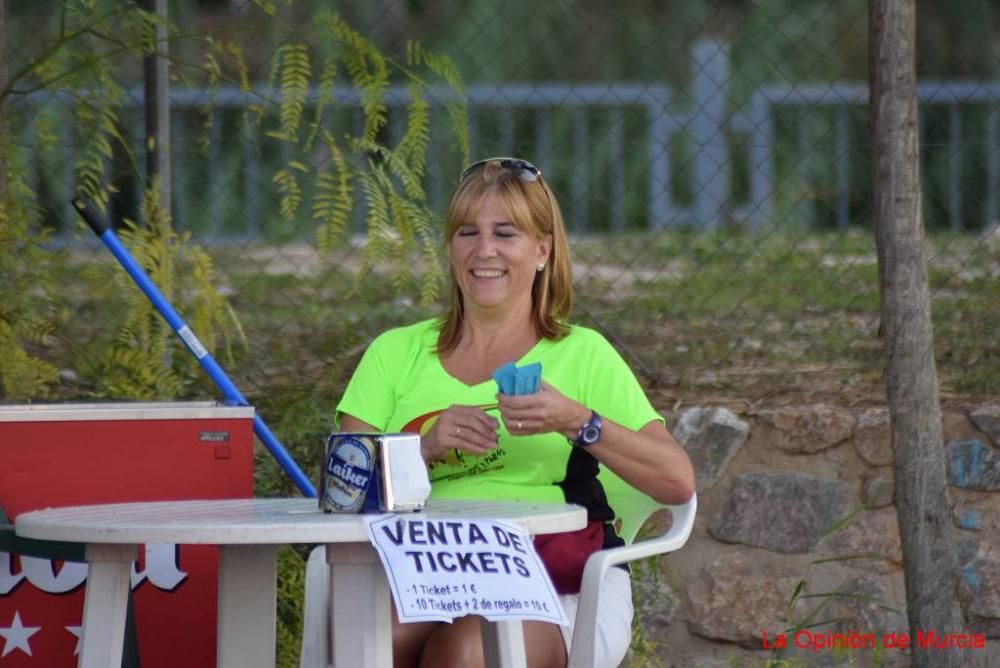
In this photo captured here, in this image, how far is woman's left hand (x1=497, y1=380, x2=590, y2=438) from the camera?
267cm

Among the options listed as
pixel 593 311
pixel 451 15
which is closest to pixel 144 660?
pixel 593 311

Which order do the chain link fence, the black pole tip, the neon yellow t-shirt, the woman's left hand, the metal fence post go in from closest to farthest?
1. the woman's left hand
2. the neon yellow t-shirt
3. the black pole tip
4. the chain link fence
5. the metal fence post

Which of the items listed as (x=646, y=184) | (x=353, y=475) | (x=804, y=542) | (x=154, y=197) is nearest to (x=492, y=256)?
(x=353, y=475)

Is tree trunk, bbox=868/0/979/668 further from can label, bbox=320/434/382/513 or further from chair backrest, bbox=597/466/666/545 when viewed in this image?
can label, bbox=320/434/382/513

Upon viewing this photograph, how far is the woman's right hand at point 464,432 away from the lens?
2.74m


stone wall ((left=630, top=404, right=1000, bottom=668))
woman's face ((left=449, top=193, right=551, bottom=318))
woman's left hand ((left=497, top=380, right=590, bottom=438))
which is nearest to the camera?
woman's left hand ((left=497, top=380, right=590, bottom=438))

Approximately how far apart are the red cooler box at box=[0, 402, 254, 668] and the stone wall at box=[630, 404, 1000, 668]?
1.45 metres

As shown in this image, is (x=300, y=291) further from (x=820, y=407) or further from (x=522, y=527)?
(x=522, y=527)

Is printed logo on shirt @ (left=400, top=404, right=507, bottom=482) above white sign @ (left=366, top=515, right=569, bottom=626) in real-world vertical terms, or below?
above

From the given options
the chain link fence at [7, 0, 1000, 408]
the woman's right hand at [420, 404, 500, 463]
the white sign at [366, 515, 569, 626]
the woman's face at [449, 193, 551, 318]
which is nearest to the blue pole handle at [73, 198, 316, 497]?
the chain link fence at [7, 0, 1000, 408]

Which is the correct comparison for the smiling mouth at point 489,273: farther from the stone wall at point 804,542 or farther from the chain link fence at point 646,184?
the stone wall at point 804,542

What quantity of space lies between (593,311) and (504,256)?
172 cm

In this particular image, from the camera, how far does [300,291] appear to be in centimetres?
511

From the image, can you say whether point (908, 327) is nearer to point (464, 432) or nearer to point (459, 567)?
point (464, 432)
